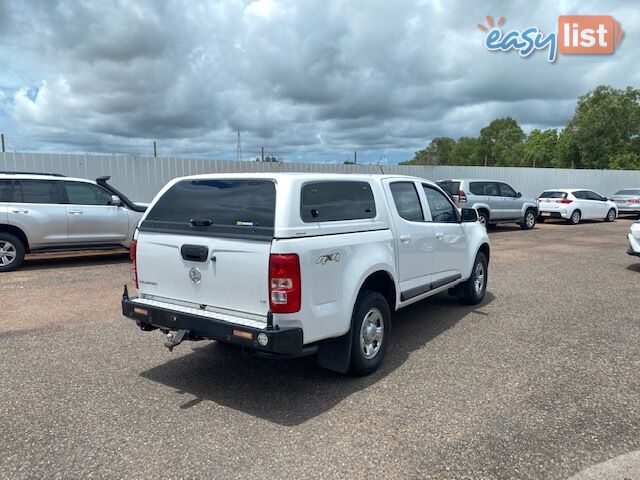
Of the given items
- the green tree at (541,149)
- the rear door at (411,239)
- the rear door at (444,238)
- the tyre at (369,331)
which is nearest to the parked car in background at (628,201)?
the rear door at (444,238)

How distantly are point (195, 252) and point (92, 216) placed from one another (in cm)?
698

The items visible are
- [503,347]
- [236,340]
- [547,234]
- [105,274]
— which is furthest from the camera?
[547,234]

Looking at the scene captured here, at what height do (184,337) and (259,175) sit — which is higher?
(259,175)

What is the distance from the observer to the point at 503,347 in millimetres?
5051

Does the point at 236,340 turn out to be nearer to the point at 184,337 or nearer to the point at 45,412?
the point at 184,337

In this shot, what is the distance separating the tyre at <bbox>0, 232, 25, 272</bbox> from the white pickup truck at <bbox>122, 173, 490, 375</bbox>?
6.06 m

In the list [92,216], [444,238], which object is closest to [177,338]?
[444,238]

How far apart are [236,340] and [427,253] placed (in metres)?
2.60

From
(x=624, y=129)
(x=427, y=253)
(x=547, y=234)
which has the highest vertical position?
(x=624, y=129)

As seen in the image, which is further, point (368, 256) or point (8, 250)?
point (8, 250)

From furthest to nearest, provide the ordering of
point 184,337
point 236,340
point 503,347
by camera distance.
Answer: point 503,347 < point 184,337 < point 236,340

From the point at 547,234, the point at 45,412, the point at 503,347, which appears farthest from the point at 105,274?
the point at 547,234

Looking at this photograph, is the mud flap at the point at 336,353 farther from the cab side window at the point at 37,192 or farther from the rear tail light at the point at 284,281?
the cab side window at the point at 37,192

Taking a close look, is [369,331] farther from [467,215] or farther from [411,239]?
[467,215]
